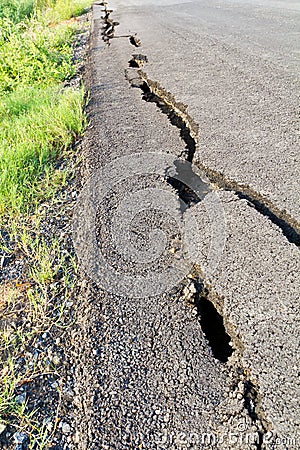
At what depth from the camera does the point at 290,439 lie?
1186mm

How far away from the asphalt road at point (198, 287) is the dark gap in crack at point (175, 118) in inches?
2.1

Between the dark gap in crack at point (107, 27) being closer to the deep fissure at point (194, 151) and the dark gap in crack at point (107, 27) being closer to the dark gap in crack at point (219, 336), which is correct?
the deep fissure at point (194, 151)

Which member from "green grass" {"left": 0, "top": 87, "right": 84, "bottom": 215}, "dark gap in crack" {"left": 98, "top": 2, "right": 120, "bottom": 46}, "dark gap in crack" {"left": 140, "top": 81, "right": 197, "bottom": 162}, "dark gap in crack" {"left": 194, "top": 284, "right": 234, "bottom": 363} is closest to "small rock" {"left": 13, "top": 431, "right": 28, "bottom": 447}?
"dark gap in crack" {"left": 194, "top": 284, "right": 234, "bottom": 363}

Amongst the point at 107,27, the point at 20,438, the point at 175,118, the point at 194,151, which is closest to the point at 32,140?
the point at 175,118

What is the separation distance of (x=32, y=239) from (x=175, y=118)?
1694mm

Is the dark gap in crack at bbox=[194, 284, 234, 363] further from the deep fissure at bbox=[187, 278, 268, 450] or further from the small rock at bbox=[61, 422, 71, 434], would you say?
the small rock at bbox=[61, 422, 71, 434]

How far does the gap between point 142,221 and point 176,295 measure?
591mm

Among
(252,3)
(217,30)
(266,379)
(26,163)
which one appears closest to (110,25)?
(217,30)

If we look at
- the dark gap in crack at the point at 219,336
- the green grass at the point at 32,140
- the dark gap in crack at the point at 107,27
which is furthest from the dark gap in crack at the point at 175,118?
the dark gap in crack at the point at 107,27

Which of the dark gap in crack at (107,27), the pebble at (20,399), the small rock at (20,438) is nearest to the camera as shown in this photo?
the small rock at (20,438)

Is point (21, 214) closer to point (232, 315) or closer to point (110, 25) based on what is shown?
point (232, 315)

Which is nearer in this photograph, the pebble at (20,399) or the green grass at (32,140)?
A: the pebble at (20,399)

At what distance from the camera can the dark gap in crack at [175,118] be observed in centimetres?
286

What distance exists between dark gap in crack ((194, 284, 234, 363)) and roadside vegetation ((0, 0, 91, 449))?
578 mm
